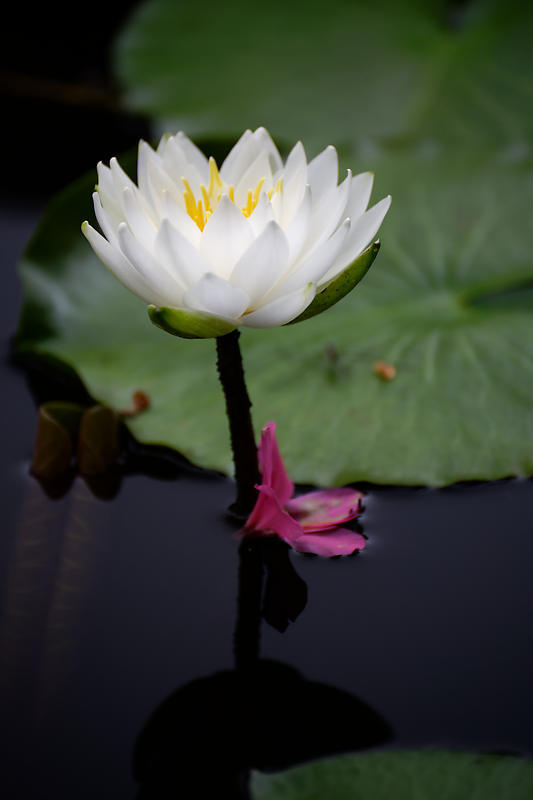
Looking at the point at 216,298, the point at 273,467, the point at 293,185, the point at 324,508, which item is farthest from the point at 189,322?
the point at 324,508

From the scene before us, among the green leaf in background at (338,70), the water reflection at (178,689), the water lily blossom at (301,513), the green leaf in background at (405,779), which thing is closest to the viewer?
the green leaf in background at (405,779)

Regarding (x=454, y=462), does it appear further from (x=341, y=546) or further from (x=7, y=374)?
(x=7, y=374)

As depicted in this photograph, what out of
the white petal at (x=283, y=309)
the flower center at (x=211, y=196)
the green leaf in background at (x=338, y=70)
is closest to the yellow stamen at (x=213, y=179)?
the flower center at (x=211, y=196)

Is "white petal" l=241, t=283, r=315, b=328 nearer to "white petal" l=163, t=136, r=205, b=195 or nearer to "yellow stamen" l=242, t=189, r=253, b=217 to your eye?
"yellow stamen" l=242, t=189, r=253, b=217

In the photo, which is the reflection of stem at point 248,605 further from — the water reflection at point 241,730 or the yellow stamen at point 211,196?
the yellow stamen at point 211,196

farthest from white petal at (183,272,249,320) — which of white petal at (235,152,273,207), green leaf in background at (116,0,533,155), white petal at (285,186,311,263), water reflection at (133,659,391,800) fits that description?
green leaf in background at (116,0,533,155)
